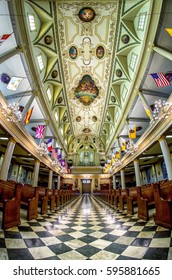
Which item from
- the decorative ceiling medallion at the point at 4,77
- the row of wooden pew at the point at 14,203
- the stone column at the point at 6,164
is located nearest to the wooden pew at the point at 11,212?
the row of wooden pew at the point at 14,203

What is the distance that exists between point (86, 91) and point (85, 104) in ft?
6.95

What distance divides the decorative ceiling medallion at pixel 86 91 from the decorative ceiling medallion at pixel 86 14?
5.21 meters

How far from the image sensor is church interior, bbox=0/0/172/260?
2656 millimetres

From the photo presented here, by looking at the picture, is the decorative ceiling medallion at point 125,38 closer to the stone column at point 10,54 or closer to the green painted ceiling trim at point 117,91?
the green painted ceiling trim at point 117,91

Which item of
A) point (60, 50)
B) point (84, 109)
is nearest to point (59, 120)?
point (84, 109)

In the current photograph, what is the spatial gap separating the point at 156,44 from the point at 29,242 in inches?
407

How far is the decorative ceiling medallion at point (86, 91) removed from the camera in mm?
15195

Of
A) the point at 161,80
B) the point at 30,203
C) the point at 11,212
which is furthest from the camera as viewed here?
the point at 161,80

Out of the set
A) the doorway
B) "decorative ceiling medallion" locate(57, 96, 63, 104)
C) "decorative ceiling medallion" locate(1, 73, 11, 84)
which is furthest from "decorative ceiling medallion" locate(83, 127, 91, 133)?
"decorative ceiling medallion" locate(1, 73, 11, 84)

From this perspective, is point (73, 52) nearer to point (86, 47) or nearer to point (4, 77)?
point (86, 47)

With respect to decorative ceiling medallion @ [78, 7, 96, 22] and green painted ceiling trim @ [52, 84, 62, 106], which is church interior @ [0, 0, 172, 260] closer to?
decorative ceiling medallion @ [78, 7, 96, 22]

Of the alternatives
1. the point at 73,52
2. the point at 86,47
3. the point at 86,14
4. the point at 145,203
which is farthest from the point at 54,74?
the point at 145,203

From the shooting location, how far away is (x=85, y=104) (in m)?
18.0

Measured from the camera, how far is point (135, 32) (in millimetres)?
8898
